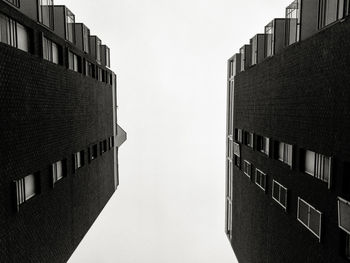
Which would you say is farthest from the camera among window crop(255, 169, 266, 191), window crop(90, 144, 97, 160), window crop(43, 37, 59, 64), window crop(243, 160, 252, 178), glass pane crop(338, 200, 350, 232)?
window crop(90, 144, 97, 160)

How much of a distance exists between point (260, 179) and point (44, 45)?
17.5 metres

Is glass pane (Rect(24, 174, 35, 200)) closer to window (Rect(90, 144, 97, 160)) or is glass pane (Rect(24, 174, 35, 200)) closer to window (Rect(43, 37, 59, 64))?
window (Rect(43, 37, 59, 64))

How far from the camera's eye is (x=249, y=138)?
29.9m

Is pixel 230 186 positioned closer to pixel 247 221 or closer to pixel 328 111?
pixel 247 221

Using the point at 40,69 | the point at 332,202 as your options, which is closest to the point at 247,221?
the point at 332,202

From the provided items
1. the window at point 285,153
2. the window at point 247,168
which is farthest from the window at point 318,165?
the window at point 247,168

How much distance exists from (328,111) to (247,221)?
18267 millimetres

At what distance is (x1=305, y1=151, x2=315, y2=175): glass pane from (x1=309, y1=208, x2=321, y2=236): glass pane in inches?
74.6

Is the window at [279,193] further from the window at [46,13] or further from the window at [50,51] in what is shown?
the window at [46,13]

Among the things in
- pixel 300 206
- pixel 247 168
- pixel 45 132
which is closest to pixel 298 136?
pixel 300 206

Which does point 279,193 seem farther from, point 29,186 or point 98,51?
point 98,51

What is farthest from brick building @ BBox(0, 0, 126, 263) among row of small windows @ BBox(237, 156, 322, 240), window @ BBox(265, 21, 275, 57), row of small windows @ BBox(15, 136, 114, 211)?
window @ BBox(265, 21, 275, 57)

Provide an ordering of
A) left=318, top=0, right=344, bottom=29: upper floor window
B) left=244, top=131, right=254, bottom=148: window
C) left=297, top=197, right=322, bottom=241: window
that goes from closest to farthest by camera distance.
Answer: left=318, top=0, right=344, bottom=29: upper floor window → left=297, top=197, right=322, bottom=241: window → left=244, top=131, right=254, bottom=148: window

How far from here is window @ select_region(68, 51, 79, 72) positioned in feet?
81.6
